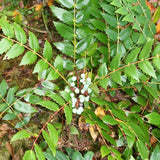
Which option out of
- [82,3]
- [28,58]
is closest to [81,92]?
[28,58]

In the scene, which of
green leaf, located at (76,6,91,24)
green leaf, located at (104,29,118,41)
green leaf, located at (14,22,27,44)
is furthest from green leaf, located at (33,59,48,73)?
green leaf, located at (104,29,118,41)

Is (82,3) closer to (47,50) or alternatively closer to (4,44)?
(47,50)

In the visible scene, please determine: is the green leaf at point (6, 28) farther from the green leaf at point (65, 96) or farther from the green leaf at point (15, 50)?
the green leaf at point (65, 96)

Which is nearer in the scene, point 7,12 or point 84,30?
point 84,30

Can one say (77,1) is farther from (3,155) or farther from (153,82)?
(3,155)

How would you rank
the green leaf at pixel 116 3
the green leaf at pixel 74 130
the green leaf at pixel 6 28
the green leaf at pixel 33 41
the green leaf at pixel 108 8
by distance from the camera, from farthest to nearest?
the green leaf at pixel 74 130
the green leaf at pixel 108 8
the green leaf at pixel 116 3
the green leaf at pixel 33 41
the green leaf at pixel 6 28

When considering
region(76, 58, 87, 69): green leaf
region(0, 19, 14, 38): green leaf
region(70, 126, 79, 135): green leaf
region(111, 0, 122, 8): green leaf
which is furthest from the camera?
region(70, 126, 79, 135): green leaf

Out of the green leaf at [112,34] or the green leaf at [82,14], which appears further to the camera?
the green leaf at [112,34]

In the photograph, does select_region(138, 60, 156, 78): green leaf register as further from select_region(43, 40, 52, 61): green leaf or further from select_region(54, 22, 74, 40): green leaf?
select_region(43, 40, 52, 61): green leaf

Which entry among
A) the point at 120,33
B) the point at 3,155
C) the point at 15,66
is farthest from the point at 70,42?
the point at 3,155

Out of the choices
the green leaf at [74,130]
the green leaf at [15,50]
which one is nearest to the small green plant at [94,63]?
the green leaf at [15,50]

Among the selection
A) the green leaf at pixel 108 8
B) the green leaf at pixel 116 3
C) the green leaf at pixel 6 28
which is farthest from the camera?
the green leaf at pixel 108 8
